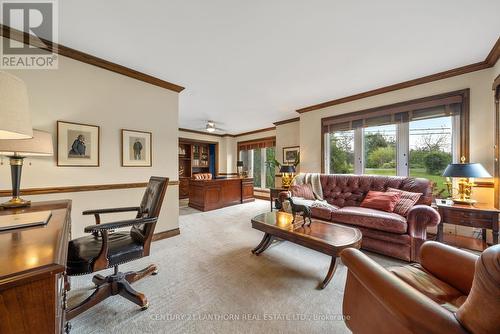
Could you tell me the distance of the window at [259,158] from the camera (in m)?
6.83

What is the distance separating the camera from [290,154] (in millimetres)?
5578

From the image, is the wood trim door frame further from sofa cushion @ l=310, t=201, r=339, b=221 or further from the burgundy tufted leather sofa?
sofa cushion @ l=310, t=201, r=339, b=221

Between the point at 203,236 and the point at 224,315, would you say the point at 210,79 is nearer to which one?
the point at 203,236

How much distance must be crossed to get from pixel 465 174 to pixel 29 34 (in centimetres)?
511

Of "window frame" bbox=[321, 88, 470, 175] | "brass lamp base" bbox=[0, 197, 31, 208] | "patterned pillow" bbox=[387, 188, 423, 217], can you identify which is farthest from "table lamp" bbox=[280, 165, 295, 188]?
"brass lamp base" bbox=[0, 197, 31, 208]

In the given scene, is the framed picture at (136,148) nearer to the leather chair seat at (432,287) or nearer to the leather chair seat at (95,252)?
the leather chair seat at (95,252)

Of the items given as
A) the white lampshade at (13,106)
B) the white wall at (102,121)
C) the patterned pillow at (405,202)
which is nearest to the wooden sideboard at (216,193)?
the white wall at (102,121)

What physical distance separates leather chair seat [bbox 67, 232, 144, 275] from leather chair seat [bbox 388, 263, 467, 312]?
6.40 ft

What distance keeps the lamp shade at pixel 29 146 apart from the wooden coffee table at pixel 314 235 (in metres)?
2.24

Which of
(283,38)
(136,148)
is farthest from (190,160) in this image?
(283,38)

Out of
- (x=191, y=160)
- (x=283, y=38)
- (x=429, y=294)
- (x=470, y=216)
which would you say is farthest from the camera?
(x=191, y=160)

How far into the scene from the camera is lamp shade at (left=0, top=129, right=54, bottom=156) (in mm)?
1505

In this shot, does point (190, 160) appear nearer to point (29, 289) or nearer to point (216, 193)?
point (216, 193)

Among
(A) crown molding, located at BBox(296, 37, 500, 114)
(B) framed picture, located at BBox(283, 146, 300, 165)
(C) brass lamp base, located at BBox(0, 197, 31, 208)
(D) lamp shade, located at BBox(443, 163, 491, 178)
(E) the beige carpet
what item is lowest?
(E) the beige carpet
